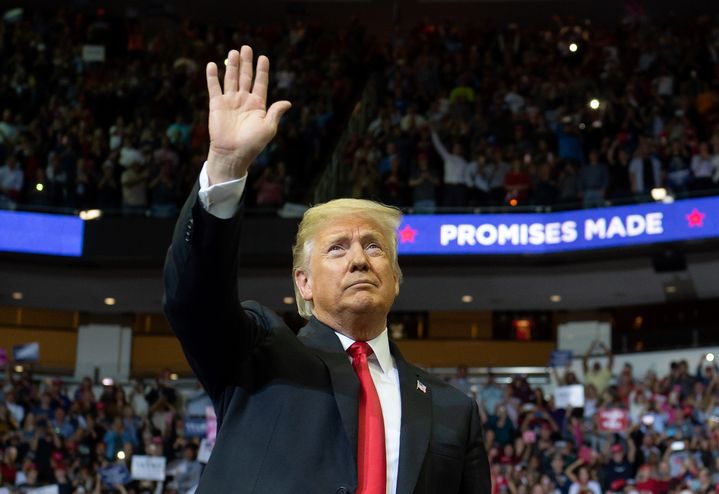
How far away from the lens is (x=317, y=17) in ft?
79.0

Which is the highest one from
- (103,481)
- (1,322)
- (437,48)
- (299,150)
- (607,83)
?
(437,48)

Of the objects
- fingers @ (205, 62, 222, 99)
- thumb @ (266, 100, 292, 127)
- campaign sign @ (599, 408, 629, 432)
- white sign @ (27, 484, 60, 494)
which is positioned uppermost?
fingers @ (205, 62, 222, 99)

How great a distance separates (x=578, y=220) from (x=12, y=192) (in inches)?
310

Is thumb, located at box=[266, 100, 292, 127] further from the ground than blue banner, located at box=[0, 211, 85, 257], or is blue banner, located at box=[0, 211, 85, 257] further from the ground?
blue banner, located at box=[0, 211, 85, 257]

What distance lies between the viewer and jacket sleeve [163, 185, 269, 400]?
2365mm

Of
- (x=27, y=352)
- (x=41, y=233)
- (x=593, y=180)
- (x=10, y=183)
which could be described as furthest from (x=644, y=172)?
(x=10, y=183)

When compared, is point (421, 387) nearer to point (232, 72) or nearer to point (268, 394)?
point (268, 394)

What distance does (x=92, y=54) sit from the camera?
2050cm

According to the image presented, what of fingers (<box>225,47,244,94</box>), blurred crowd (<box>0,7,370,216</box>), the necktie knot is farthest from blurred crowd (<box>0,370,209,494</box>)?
fingers (<box>225,47,244,94</box>)

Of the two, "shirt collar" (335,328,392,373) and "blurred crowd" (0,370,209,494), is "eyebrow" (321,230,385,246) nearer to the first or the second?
"shirt collar" (335,328,392,373)

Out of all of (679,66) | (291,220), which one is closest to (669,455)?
(291,220)

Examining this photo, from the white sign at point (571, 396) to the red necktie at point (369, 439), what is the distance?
37.2 feet

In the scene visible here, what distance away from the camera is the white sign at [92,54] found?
20.5m

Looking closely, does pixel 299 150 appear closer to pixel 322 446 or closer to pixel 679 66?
pixel 679 66
